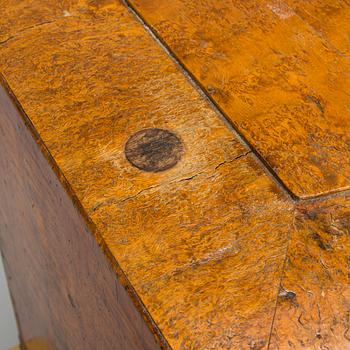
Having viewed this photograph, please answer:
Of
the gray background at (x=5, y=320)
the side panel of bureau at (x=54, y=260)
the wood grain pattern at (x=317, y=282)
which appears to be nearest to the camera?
the wood grain pattern at (x=317, y=282)

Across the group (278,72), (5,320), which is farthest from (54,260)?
(5,320)

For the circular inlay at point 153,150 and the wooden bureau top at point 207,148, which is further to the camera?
the circular inlay at point 153,150

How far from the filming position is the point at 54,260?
129 cm

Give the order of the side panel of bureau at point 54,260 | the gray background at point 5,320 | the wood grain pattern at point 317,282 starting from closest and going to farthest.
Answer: the wood grain pattern at point 317,282 < the side panel of bureau at point 54,260 < the gray background at point 5,320

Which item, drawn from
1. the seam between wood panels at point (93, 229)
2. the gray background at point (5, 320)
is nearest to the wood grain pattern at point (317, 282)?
the seam between wood panels at point (93, 229)

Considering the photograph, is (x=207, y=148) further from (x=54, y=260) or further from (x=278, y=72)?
(x=54, y=260)

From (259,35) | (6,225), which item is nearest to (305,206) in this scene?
(259,35)

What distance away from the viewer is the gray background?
2.43 meters

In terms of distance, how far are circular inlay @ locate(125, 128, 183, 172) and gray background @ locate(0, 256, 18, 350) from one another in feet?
5.12

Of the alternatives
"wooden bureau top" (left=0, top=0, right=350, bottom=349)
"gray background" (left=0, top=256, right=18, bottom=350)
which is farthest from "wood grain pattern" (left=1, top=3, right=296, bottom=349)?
"gray background" (left=0, top=256, right=18, bottom=350)

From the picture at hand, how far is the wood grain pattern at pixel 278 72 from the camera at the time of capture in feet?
3.22

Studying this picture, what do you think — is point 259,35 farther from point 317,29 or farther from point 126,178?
point 126,178

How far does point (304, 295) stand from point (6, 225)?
3.35 feet

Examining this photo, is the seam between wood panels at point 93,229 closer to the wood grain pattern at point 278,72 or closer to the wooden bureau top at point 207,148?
the wooden bureau top at point 207,148
